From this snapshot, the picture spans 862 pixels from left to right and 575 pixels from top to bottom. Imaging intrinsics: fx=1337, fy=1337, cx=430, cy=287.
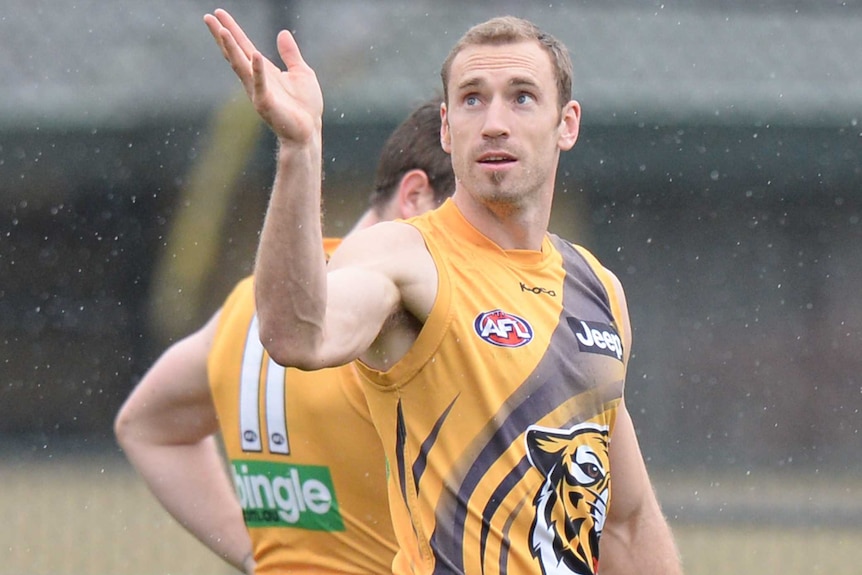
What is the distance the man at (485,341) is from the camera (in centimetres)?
258

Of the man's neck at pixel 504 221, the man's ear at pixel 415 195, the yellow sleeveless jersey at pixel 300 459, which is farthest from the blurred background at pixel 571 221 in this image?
the man's neck at pixel 504 221

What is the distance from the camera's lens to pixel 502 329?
106 inches

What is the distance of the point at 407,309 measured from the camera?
2.63 meters

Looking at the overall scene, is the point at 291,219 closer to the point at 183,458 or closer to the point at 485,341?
the point at 485,341

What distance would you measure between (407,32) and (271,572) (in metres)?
5.51

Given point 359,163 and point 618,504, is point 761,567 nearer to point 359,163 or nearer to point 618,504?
point 359,163

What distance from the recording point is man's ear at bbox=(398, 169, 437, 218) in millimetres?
3760

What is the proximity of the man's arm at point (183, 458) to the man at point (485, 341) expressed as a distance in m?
1.29

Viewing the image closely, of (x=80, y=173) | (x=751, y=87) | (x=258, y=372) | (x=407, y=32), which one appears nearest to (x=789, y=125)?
(x=751, y=87)

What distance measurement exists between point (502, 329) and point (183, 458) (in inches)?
66.2

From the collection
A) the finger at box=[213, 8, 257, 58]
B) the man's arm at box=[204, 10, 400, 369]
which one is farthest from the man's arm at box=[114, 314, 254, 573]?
the finger at box=[213, 8, 257, 58]

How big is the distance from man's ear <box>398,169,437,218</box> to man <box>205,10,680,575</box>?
0.76 meters

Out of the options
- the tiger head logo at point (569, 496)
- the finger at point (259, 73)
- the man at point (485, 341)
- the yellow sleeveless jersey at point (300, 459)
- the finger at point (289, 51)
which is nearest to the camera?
the finger at point (259, 73)

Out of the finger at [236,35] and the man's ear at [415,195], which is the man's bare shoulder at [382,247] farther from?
the man's ear at [415,195]
